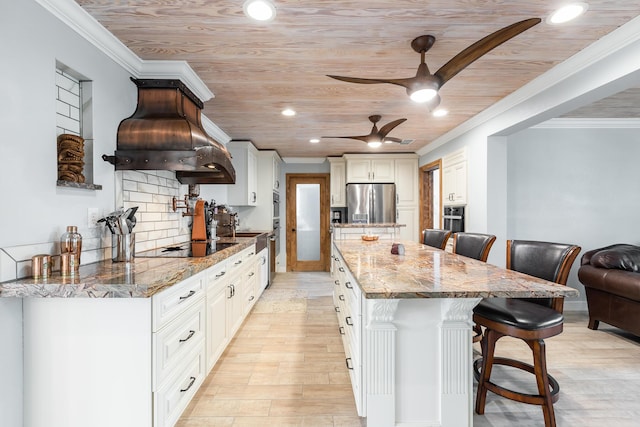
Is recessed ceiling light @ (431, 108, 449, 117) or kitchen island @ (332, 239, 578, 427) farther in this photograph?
recessed ceiling light @ (431, 108, 449, 117)

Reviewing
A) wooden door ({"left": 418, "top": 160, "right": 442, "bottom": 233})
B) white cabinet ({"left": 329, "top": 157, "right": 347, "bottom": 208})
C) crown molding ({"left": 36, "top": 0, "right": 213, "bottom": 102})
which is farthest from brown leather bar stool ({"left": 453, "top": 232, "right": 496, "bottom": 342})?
white cabinet ({"left": 329, "top": 157, "right": 347, "bottom": 208})

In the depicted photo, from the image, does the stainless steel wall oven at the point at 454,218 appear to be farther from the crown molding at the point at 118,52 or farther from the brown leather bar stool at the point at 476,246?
the crown molding at the point at 118,52

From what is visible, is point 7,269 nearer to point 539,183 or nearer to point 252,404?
point 252,404

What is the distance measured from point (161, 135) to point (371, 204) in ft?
13.7

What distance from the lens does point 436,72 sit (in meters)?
1.91

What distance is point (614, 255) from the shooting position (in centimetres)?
321

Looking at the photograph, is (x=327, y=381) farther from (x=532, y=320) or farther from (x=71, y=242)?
(x=71, y=242)

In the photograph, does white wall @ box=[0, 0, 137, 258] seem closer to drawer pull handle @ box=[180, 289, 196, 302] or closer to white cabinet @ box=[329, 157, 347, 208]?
drawer pull handle @ box=[180, 289, 196, 302]

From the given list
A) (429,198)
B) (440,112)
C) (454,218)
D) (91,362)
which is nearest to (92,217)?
(91,362)

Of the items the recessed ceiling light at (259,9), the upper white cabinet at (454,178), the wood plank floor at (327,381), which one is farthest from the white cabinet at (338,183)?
the recessed ceiling light at (259,9)

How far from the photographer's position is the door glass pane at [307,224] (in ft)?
22.1

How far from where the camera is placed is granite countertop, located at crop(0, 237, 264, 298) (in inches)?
53.8

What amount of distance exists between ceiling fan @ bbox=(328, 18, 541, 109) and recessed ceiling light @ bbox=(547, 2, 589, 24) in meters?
0.57

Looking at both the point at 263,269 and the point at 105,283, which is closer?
the point at 105,283
